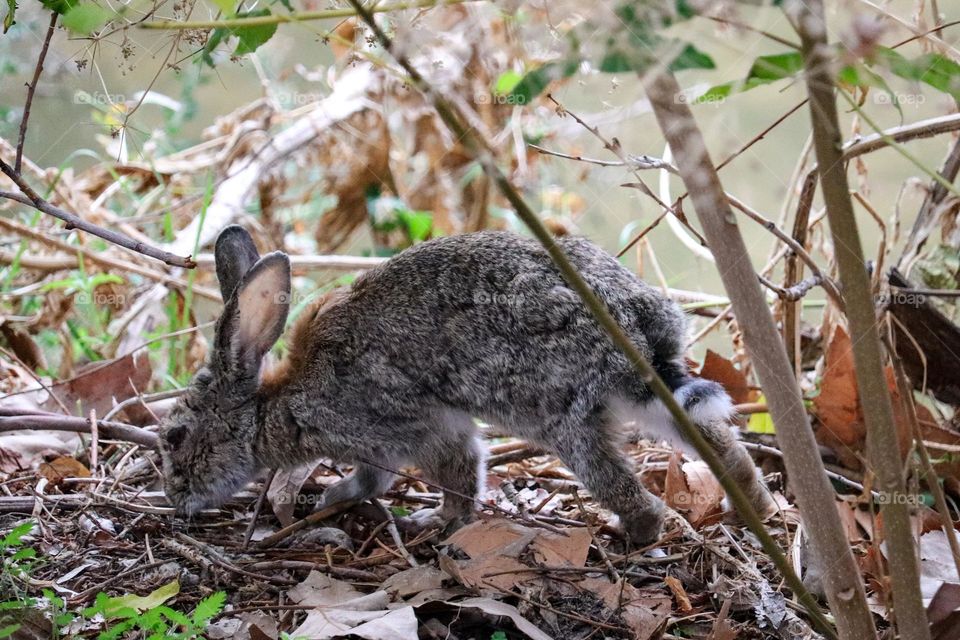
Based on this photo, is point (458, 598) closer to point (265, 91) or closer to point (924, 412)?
point (924, 412)

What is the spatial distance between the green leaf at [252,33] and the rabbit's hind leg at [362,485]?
2112mm

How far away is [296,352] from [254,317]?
0.34 meters

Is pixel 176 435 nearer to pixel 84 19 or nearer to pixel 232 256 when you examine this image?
pixel 232 256

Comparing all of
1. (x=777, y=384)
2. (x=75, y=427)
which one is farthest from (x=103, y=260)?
(x=777, y=384)

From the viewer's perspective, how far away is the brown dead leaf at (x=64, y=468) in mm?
4363

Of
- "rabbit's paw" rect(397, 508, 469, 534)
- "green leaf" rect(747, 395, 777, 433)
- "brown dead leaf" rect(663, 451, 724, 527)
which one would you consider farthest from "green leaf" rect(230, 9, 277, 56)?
"green leaf" rect(747, 395, 777, 433)

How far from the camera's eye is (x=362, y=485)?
4.34m

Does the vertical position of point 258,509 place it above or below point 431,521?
above

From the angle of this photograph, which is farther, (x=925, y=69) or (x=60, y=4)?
(x=60, y=4)

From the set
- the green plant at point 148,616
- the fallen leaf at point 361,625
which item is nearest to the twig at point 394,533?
the fallen leaf at point 361,625

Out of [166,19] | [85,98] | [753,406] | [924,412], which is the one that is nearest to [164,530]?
[85,98]

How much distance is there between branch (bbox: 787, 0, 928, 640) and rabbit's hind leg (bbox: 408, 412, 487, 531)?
214 cm

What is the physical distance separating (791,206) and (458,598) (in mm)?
3522

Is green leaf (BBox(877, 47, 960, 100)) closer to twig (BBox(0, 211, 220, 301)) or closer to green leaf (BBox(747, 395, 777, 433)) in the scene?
green leaf (BBox(747, 395, 777, 433))
